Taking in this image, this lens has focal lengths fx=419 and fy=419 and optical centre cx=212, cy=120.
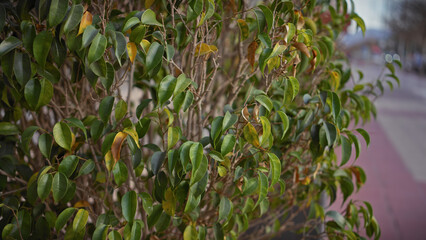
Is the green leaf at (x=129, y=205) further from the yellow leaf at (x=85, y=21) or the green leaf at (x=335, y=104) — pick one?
the green leaf at (x=335, y=104)

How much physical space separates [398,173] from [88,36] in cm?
425

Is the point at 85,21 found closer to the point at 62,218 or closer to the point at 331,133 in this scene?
the point at 62,218

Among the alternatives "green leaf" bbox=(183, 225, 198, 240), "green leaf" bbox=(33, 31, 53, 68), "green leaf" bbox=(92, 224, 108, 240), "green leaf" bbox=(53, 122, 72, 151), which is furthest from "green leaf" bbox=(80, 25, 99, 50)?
"green leaf" bbox=(183, 225, 198, 240)

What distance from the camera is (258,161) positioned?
1094 mm

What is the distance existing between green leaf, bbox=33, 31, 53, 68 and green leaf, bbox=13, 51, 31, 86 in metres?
0.06

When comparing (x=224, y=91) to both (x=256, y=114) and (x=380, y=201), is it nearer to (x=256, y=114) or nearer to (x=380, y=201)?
(x=256, y=114)

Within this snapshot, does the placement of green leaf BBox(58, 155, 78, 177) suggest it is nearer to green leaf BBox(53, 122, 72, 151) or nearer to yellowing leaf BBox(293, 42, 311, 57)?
green leaf BBox(53, 122, 72, 151)

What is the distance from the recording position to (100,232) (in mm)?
976

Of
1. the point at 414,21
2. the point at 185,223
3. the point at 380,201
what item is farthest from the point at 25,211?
the point at 414,21

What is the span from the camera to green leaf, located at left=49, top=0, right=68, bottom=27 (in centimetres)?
85

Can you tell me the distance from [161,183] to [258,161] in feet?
0.85

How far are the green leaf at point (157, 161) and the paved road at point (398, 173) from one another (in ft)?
2.14

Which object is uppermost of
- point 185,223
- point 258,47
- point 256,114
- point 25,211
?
point 258,47

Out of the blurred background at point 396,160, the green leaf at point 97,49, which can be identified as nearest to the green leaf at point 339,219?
the blurred background at point 396,160
